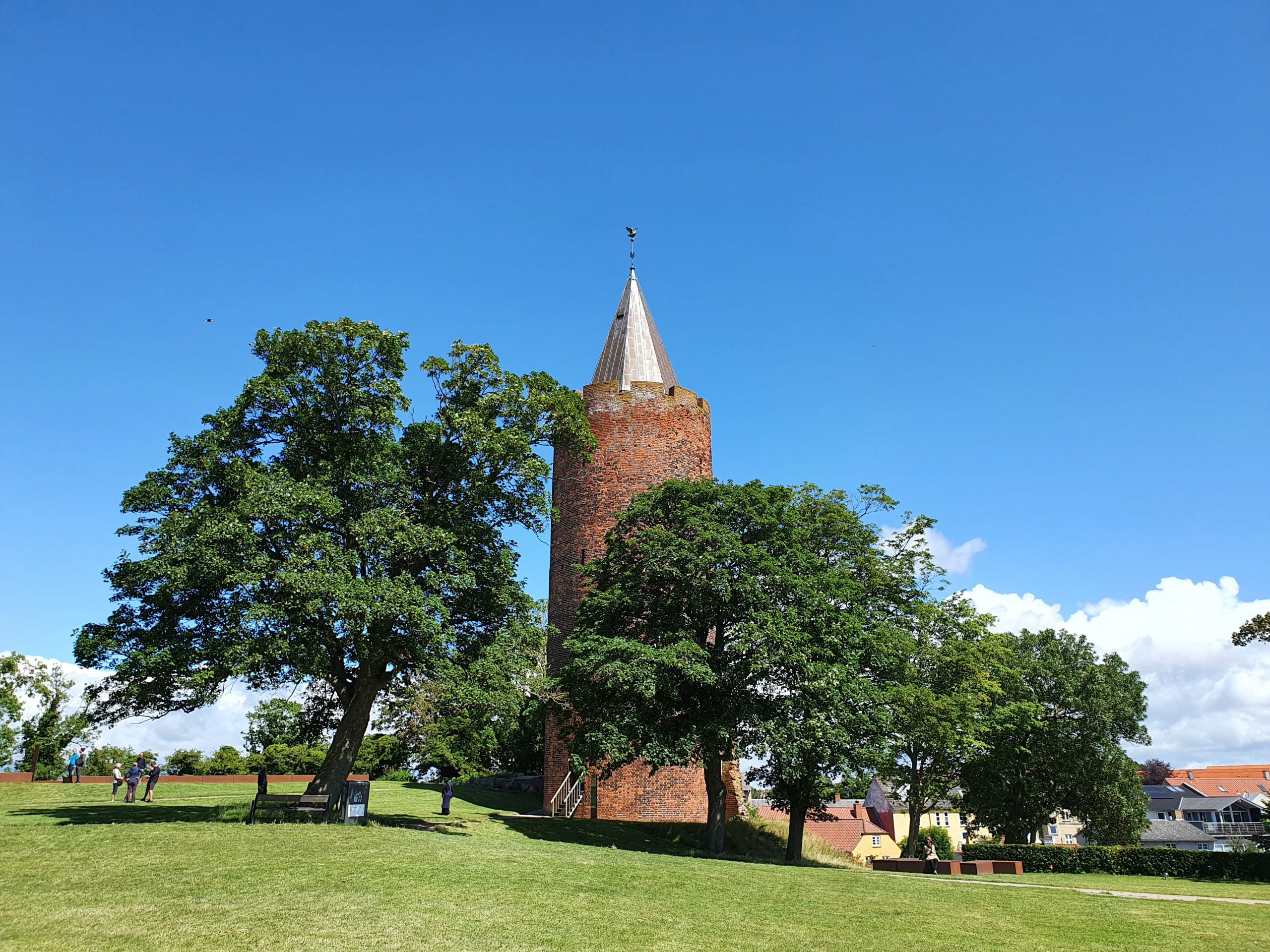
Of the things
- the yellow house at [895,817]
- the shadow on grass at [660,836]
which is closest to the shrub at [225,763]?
the shadow on grass at [660,836]

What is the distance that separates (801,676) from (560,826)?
768cm

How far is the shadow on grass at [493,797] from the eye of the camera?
31797mm

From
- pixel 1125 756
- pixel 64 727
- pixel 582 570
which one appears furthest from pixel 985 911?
pixel 64 727

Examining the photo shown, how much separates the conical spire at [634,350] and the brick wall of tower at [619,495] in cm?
123

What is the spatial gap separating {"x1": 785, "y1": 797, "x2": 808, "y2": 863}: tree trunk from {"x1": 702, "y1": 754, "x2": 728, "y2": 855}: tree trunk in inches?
74.8

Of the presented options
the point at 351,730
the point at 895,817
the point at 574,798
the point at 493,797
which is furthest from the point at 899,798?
the point at 895,817

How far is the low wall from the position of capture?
29.7 metres

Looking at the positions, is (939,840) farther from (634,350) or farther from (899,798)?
(634,350)

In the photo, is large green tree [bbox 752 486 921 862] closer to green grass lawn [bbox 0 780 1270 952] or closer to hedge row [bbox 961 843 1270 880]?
green grass lawn [bbox 0 780 1270 952]

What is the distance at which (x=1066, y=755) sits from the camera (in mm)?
39656

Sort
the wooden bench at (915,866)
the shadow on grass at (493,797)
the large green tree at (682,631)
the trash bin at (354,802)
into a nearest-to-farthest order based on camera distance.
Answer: the trash bin at (354,802)
the large green tree at (682,631)
the wooden bench at (915,866)
the shadow on grass at (493,797)

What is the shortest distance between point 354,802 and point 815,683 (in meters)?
10.9

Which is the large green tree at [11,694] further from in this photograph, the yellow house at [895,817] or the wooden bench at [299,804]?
the yellow house at [895,817]

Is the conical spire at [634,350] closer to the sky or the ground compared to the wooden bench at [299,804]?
closer to the sky
